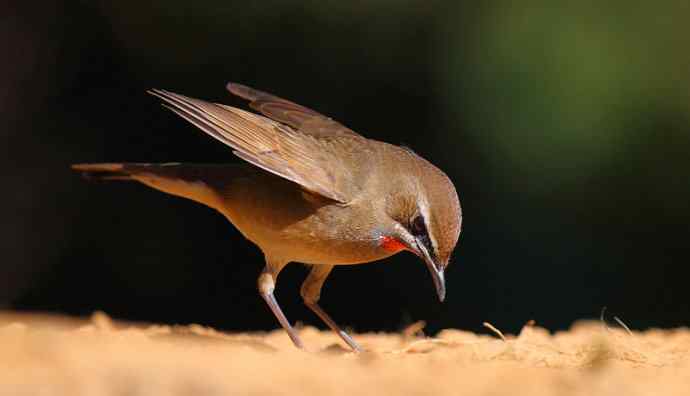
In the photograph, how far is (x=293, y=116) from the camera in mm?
6289

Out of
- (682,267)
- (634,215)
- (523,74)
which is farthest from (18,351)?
(682,267)

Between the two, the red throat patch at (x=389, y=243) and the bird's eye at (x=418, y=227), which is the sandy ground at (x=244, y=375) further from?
the red throat patch at (x=389, y=243)

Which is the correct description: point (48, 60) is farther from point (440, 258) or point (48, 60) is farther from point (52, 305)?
point (440, 258)

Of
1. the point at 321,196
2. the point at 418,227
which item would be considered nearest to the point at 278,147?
the point at 321,196

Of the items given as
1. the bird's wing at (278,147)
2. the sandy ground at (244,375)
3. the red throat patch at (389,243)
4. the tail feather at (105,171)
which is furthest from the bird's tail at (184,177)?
the sandy ground at (244,375)

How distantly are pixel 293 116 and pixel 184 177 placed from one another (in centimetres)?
74

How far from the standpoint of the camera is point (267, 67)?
29.3 feet

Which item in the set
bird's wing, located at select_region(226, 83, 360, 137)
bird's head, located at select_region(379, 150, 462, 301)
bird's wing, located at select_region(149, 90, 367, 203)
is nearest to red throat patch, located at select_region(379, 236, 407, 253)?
bird's head, located at select_region(379, 150, 462, 301)

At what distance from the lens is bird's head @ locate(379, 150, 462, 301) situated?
512 cm

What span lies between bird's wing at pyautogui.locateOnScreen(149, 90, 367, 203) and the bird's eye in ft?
1.22

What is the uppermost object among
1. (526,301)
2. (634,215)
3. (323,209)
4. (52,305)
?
(323,209)

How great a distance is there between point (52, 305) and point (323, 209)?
15.4ft

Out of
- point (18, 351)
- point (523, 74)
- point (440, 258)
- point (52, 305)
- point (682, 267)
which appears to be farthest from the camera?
point (52, 305)

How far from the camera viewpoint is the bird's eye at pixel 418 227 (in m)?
5.21
